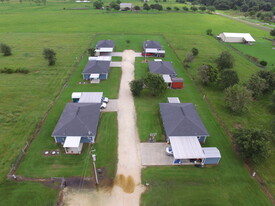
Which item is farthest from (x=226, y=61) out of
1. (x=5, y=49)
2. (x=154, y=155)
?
(x=5, y=49)

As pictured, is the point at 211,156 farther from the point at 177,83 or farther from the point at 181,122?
the point at 177,83

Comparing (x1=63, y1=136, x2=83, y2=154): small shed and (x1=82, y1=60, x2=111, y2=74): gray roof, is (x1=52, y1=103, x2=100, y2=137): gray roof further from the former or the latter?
(x1=82, y1=60, x2=111, y2=74): gray roof

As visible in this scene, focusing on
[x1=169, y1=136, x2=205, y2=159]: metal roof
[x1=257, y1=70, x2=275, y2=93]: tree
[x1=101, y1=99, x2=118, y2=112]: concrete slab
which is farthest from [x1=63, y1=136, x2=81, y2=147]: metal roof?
[x1=257, y1=70, x2=275, y2=93]: tree

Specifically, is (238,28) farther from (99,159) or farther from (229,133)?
(99,159)

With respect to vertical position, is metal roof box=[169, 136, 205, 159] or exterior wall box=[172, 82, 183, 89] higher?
exterior wall box=[172, 82, 183, 89]

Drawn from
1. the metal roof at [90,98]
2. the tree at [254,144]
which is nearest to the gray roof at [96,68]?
the metal roof at [90,98]

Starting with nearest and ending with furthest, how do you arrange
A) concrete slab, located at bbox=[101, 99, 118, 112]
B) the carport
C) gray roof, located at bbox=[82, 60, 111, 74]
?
1. the carport
2. concrete slab, located at bbox=[101, 99, 118, 112]
3. gray roof, located at bbox=[82, 60, 111, 74]
